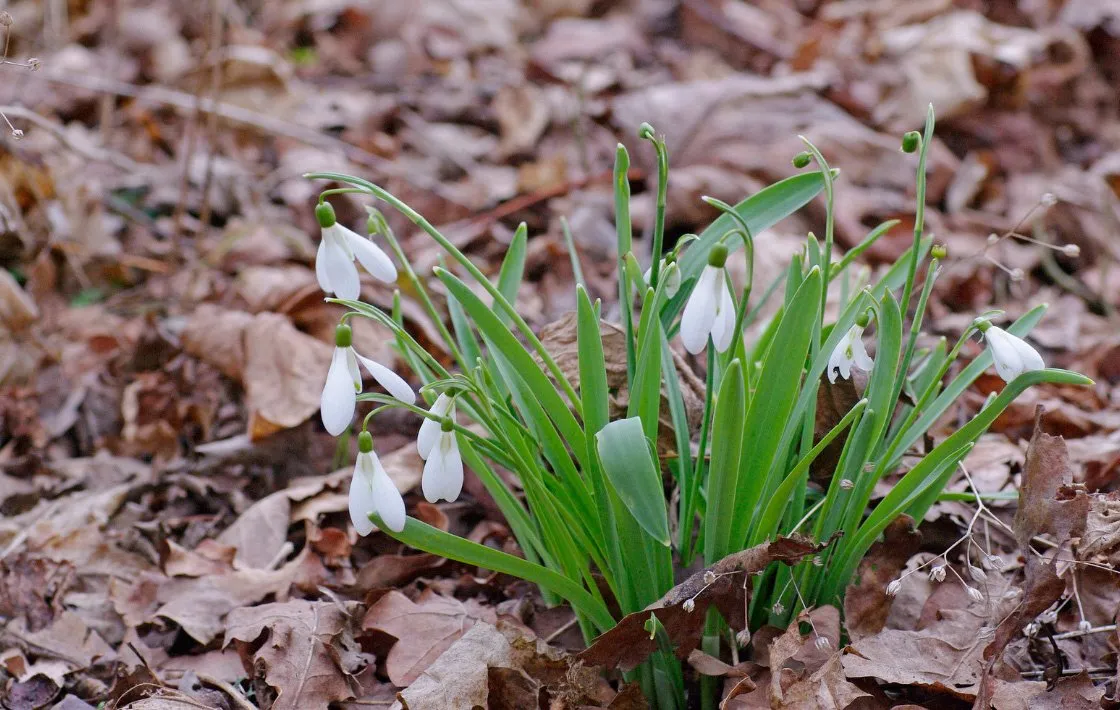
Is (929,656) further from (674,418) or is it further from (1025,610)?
(674,418)

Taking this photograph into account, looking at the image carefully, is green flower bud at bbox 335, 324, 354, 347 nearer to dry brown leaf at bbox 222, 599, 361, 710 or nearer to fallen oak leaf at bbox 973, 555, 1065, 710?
dry brown leaf at bbox 222, 599, 361, 710

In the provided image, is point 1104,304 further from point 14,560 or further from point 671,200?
point 14,560

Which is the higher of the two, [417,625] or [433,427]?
[433,427]

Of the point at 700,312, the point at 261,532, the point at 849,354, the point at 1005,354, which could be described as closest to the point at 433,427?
the point at 700,312

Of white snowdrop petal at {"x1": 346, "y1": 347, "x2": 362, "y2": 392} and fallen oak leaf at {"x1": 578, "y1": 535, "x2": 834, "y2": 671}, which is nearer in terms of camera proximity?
white snowdrop petal at {"x1": 346, "y1": 347, "x2": 362, "y2": 392}

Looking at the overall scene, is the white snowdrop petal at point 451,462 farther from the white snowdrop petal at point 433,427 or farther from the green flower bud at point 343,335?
the green flower bud at point 343,335

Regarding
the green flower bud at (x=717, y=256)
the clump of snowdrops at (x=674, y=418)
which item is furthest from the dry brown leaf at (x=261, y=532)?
the green flower bud at (x=717, y=256)

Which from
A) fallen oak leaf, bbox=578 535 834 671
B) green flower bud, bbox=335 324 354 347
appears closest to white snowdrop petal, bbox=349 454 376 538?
green flower bud, bbox=335 324 354 347
